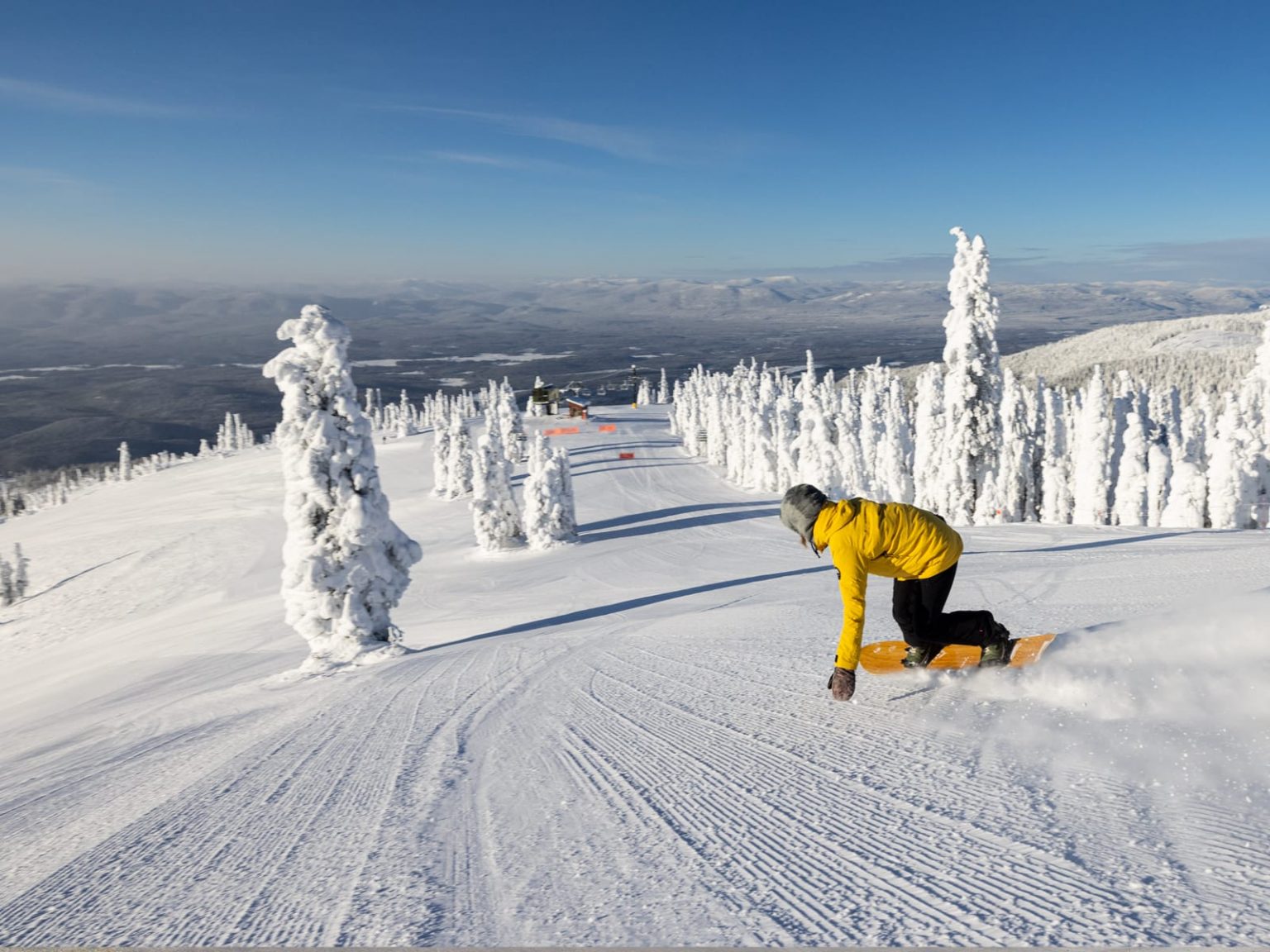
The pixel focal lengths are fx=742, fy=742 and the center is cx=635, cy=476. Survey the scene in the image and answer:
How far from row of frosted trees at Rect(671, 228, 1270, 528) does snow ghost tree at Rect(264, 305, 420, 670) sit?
2242 cm

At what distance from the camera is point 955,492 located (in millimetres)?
30656

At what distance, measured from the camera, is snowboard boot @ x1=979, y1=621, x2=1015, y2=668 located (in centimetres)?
511

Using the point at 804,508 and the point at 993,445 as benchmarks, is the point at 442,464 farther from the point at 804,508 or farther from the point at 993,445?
the point at 804,508

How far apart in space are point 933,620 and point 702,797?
218 centimetres

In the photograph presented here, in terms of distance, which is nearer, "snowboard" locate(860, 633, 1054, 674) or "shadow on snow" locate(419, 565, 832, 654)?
"snowboard" locate(860, 633, 1054, 674)

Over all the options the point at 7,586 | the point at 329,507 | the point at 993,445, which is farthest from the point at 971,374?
the point at 7,586

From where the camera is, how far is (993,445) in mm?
28938

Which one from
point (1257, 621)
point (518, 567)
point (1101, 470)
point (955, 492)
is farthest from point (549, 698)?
point (1101, 470)

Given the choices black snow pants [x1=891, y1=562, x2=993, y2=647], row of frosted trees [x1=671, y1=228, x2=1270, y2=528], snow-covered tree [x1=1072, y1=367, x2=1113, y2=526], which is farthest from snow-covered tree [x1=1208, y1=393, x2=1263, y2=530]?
black snow pants [x1=891, y1=562, x2=993, y2=647]

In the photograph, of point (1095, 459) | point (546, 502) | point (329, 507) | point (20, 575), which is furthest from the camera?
point (20, 575)

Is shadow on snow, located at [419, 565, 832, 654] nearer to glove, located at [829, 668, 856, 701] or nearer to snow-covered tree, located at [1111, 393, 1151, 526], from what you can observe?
glove, located at [829, 668, 856, 701]

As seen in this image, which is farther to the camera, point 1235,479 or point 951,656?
point 1235,479

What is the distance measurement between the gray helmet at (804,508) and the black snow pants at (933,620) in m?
0.79

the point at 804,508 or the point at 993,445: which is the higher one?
the point at 804,508
